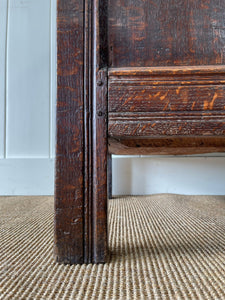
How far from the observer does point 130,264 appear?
36cm

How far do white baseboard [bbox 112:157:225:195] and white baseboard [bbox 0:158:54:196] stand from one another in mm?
309

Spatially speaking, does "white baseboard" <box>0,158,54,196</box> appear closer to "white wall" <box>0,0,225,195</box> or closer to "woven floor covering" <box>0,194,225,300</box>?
"white wall" <box>0,0,225,195</box>

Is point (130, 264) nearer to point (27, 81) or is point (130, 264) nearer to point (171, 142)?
point (171, 142)

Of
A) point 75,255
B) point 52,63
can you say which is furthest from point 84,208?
point 52,63

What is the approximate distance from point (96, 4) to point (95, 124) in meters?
0.17

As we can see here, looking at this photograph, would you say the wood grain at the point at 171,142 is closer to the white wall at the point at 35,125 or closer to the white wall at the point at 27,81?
the white wall at the point at 35,125

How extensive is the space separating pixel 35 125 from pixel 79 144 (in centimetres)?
96

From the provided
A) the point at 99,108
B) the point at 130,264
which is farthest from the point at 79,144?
the point at 130,264

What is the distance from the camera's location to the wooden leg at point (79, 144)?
373mm

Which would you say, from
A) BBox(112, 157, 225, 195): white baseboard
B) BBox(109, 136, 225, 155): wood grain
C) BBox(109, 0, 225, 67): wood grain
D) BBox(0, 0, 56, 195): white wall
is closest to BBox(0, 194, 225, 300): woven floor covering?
BBox(109, 136, 225, 155): wood grain

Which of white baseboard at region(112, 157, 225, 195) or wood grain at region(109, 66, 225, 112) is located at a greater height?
wood grain at region(109, 66, 225, 112)

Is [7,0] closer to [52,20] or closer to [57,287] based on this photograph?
[52,20]

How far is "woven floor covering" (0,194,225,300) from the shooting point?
0.29 m

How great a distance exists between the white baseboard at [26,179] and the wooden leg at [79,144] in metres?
0.90
